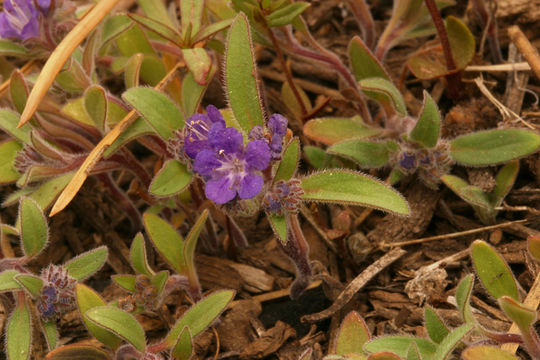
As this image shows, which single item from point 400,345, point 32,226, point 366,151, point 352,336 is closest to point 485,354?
point 400,345

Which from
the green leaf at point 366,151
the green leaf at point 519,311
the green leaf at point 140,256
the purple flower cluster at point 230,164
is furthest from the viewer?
the green leaf at point 366,151

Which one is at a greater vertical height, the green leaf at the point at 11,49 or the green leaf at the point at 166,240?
the green leaf at the point at 11,49

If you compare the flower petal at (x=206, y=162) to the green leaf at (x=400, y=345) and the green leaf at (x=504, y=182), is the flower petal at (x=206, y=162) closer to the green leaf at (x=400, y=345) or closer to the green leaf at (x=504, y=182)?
the green leaf at (x=400, y=345)

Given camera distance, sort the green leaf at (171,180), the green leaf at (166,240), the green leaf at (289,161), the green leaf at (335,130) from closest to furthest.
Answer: the green leaf at (289,161) < the green leaf at (171,180) < the green leaf at (166,240) < the green leaf at (335,130)

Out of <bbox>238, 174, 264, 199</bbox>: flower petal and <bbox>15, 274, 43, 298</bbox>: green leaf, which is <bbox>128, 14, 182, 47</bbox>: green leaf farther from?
<bbox>15, 274, 43, 298</bbox>: green leaf

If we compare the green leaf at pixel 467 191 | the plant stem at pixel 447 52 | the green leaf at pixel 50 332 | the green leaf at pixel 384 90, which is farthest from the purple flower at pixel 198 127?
the plant stem at pixel 447 52

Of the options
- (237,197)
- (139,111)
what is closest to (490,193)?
(237,197)

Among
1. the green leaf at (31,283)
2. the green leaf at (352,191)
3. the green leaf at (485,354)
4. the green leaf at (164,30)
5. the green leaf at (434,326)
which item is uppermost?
the green leaf at (164,30)
